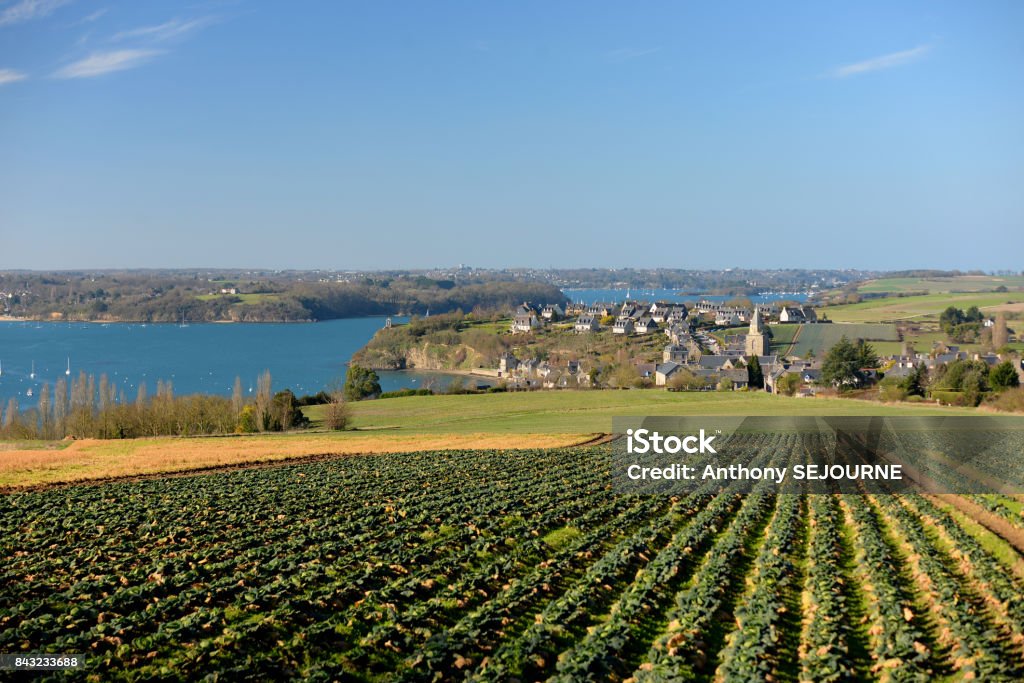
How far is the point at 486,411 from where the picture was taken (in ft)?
173

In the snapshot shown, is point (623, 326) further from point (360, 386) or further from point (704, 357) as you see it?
point (360, 386)

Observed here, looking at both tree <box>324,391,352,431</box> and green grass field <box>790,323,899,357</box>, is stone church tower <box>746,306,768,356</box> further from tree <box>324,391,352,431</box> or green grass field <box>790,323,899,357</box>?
tree <box>324,391,352,431</box>

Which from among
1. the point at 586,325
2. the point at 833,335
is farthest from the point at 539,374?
the point at 586,325

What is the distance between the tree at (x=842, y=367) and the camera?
216 ft

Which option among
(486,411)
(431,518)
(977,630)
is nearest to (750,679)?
(977,630)

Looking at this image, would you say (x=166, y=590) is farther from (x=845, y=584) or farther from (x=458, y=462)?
(x=458, y=462)

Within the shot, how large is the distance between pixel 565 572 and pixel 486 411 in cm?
3958

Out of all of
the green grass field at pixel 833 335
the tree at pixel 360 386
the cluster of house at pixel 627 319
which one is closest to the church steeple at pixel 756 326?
the green grass field at pixel 833 335

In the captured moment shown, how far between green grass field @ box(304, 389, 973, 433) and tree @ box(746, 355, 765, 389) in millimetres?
12601

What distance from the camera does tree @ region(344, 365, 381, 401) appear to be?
72.1 metres

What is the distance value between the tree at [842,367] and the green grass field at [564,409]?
9.38 metres

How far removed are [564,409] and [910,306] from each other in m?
104

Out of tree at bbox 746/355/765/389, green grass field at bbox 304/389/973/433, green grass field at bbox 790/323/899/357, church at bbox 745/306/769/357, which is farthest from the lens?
green grass field at bbox 790/323/899/357

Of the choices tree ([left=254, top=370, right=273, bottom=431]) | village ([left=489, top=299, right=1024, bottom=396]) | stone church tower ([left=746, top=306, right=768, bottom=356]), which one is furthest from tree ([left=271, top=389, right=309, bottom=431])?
stone church tower ([left=746, top=306, right=768, bottom=356])
